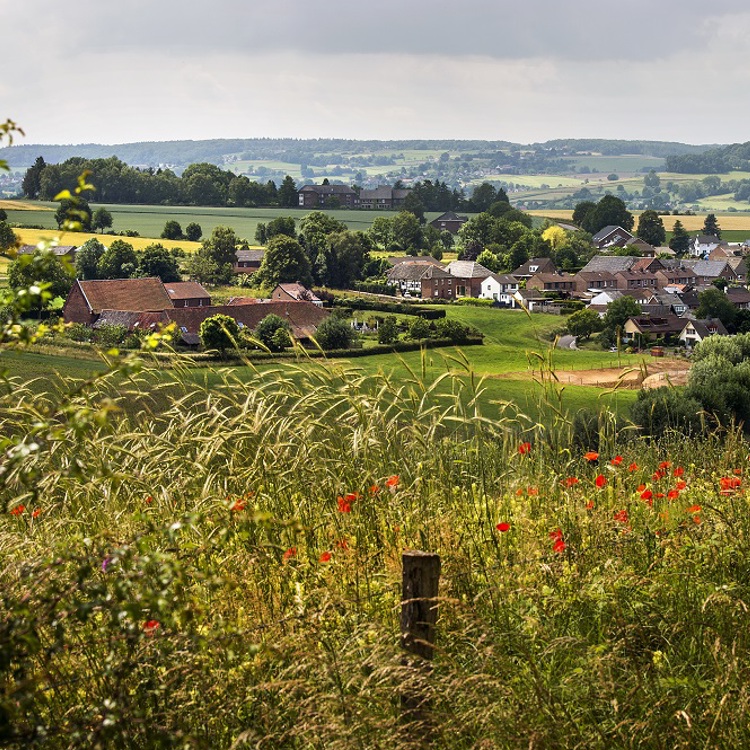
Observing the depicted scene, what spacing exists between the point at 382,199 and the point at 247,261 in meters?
77.5

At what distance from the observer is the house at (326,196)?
166000 millimetres

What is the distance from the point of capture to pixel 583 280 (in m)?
112

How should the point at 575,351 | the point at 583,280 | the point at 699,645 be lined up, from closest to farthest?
the point at 699,645 → the point at 575,351 → the point at 583,280

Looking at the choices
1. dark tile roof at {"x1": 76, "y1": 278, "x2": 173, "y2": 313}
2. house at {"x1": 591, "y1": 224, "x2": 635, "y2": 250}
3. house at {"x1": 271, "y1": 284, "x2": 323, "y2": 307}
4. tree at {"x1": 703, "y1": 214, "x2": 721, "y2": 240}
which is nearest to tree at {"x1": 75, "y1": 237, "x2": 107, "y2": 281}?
dark tile roof at {"x1": 76, "y1": 278, "x2": 173, "y2": 313}

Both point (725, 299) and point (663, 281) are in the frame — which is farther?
point (663, 281)

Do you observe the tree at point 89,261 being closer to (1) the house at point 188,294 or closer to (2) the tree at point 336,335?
(1) the house at point 188,294

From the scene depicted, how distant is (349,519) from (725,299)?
95.3 m

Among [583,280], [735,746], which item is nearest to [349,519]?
[735,746]

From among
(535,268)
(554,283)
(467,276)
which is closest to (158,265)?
(467,276)

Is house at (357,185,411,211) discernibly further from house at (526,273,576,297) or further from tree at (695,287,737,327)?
tree at (695,287,737,327)

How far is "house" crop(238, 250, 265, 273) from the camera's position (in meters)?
105

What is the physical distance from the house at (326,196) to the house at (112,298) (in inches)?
3173

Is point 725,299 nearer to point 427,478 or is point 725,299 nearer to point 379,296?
point 379,296

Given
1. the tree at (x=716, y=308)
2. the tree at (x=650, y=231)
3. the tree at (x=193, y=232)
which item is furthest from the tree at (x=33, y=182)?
the tree at (x=650, y=231)
